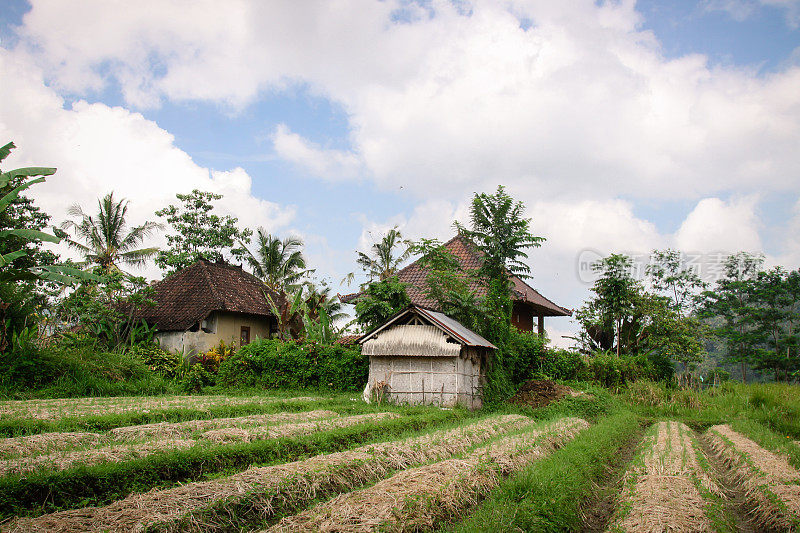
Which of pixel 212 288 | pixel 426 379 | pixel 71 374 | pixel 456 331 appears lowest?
pixel 71 374

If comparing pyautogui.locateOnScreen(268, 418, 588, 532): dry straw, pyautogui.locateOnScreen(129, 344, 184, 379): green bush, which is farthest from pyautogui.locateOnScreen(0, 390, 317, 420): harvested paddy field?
pyautogui.locateOnScreen(129, 344, 184, 379): green bush

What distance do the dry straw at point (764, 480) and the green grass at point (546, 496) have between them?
6.52 ft

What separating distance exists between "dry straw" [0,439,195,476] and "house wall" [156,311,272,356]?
53.2 ft

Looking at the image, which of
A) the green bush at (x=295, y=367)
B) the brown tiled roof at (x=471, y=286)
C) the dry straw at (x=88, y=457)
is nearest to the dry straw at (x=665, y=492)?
the dry straw at (x=88, y=457)

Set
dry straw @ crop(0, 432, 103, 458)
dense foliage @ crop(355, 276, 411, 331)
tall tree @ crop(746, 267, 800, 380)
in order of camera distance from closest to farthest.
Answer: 1. dry straw @ crop(0, 432, 103, 458)
2. dense foliage @ crop(355, 276, 411, 331)
3. tall tree @ crop(746, 267, 800, 380)

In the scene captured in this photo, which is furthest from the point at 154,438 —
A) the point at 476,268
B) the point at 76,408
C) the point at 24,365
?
the point at 476,268

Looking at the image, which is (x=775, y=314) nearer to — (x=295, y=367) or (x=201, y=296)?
(x=295, y=367)

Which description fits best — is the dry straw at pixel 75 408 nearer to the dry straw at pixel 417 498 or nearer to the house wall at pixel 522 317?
the dry straw at pixel 417 498

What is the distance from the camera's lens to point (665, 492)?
7285mm

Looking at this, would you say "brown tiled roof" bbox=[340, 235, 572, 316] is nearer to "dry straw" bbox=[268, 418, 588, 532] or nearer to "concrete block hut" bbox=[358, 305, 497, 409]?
"concrete block hut" bbox=[358, 305, 497, 409]

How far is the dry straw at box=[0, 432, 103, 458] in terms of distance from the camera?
7.59 meters

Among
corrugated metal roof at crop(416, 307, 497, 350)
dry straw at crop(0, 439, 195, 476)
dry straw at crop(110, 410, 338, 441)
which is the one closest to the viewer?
dry straw at crop(0, 439, 195, 476)

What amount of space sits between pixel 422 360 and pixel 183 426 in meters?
7.95

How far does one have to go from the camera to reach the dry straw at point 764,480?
6699mm
